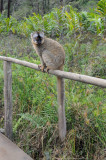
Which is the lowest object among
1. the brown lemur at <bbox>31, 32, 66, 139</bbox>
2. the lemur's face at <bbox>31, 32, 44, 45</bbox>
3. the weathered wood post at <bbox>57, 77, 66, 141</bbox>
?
the weathered wood post at <bbox>57, 77, 66, 141</bbox>

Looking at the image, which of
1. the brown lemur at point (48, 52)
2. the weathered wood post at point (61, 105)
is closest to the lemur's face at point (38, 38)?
the brown lemur at point (48, 52)

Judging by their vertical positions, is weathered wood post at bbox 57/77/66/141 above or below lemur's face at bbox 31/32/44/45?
below

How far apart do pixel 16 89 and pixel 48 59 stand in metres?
1.33

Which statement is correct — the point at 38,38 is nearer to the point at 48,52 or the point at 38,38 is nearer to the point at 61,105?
the point at 48,52

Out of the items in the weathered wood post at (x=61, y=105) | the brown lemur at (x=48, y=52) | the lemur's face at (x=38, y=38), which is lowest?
the weathered wood post at (x=61, y=105)

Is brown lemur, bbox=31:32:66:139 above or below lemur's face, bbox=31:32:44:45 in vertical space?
below

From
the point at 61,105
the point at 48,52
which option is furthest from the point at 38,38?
the point at 61,105

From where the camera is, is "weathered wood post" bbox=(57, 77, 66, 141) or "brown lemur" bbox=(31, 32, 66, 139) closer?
"weathered wood post" bbox=(57, 77, 66, 141)

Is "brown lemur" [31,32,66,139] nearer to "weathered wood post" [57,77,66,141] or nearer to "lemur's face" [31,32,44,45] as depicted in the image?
"lemur's face" [31,32,44,45]

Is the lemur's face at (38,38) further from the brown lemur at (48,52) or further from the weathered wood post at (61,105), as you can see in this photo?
the weathered wood post at (61,105)

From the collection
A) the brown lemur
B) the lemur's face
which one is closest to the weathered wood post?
the brown lemur

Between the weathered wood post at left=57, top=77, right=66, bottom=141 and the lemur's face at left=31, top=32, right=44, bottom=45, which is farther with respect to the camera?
the lemur's face at left=31, top=32, right=44, bottom=45

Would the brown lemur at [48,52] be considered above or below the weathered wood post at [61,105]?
above

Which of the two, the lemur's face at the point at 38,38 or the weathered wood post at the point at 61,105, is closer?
the weathered wood post at the point at 61,105
